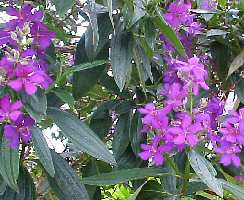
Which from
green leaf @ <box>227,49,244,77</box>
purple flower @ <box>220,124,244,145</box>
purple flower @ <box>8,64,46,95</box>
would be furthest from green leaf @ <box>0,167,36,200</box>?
green leaf @ <box>227,49,244,77</box>

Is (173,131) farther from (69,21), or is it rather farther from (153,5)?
(69,21)

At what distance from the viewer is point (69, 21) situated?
133cm

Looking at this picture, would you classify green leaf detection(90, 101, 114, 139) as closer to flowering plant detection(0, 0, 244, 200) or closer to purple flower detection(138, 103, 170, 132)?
flowering plant detection(0, 0, 244, 200)

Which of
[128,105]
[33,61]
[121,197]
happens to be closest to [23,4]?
[33,61]

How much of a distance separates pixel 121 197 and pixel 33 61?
1.15m

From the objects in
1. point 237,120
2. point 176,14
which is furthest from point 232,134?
point 176,14

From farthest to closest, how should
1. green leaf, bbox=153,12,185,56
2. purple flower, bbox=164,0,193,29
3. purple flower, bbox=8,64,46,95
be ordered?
purple flower, bbox=164,0,193,29
green leaf, bbox=153,12,185,56
purple flower, bbox=8,64,46,95

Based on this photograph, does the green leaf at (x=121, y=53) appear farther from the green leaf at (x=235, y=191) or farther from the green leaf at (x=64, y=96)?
the green leaf at (x=235, y=191)

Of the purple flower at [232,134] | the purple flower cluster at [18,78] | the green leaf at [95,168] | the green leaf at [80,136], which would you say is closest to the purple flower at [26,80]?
the purple flower cluster at [18,78]

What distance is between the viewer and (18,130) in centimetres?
77

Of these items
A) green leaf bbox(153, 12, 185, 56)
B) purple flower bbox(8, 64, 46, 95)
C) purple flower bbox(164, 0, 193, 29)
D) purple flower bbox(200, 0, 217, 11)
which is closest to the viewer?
purple flower bbox(8, 64, 46, 95)

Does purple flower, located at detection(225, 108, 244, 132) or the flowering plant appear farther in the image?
purple flower, located at detection(225, 108, 244, 132)

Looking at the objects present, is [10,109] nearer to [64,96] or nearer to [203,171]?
[64,96]

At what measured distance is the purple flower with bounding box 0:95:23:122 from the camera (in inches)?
28.1
